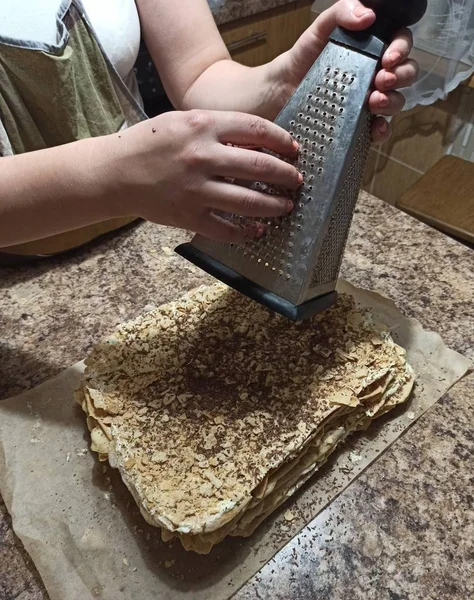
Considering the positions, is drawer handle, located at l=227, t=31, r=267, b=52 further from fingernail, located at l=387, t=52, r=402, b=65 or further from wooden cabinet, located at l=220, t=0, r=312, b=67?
fingernail, located at l=387, t=52, r=402, b=65

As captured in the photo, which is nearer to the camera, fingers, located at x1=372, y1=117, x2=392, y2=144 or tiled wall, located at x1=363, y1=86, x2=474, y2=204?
fingers, located at x1=372, y1=117, x2=392, y2=144

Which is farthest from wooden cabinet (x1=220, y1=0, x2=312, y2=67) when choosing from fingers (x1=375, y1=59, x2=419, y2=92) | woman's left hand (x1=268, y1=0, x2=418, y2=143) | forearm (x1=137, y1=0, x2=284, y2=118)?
fingers (x1=375, y1=59, x2=419, y2=92)

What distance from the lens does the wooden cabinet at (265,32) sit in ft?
4.94

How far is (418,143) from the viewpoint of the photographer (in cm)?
177

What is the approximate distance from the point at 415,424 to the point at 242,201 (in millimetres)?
419

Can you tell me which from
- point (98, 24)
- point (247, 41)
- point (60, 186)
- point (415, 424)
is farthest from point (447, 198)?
point (60, 186)

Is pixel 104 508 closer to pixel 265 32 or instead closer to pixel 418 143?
pixel 265 32

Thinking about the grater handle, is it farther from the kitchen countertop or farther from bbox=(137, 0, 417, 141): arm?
the kitchen countertop

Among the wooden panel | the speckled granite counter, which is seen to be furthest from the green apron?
the wooden panel

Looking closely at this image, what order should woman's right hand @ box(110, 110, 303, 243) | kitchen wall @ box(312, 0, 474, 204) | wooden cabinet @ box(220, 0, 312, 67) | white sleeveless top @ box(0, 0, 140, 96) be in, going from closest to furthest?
1. woman's right hand @ box(110, 110, 303, 243)
2. white sleeveless top @ box(0, 0, 140, 96)
3. wooden cabinet @ box(220, 0, 312, 67)
4. kitchen wall @ box(312, 0, 474, 204)

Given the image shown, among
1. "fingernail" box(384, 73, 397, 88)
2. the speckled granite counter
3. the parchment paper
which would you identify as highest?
"fingernail" box(384, 73, 397, 88)

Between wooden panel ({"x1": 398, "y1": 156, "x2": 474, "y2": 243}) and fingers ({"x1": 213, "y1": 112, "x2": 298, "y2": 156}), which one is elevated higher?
fingers ({"x1": 213, "y1": 112, "x2": 298, "y2": 156})

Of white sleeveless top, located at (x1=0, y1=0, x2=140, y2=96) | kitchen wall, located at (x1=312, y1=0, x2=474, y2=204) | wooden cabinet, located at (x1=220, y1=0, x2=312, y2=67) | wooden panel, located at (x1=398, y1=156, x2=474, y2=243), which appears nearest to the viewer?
white sleeveless top, located at (x1=0, y1=0, x2=140, y2=96)

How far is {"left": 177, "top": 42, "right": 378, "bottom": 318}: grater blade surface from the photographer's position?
58cm
